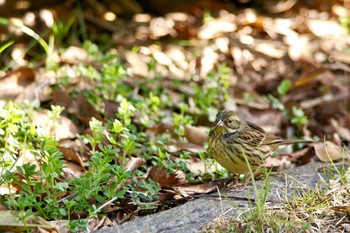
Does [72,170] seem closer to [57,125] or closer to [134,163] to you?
[134,163]

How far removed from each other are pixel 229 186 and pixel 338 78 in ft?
9.06

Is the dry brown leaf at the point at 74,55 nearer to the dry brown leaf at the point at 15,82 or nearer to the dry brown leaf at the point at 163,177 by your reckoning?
the dry brown leaf at the point at 15,82

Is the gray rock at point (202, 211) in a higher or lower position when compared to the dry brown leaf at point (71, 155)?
lower

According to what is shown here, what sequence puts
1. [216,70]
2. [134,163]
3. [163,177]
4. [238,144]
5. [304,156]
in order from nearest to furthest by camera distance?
[163,177] → [134,163] → [238,144] → [304,156] → [216,70]

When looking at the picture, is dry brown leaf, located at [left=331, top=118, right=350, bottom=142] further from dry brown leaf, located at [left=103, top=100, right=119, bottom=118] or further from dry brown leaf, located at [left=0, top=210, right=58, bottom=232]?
dry brown leaf, located at [left=0, top=210, right=58, bottom=232]

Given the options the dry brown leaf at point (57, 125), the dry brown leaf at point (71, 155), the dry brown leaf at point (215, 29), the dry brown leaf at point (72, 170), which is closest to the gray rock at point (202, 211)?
the dry brown leaf at point (72, 170)

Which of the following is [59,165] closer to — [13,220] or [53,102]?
[13,220]

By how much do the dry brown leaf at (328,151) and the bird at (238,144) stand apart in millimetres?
226

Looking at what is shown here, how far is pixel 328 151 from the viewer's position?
5527 millimetres

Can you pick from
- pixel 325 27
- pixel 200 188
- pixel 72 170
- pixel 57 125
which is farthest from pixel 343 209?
pixel 325 27

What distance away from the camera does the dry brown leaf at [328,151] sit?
5430 millimetres

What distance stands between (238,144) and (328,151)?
0.82 metres

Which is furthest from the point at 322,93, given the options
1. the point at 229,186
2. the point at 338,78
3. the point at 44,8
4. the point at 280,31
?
the point at 44,8

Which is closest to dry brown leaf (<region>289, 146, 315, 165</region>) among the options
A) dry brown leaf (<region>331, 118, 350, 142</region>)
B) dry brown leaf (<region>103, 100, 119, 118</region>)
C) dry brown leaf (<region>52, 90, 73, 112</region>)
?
dry brown leaf (<region>331, 118, 350, 142</region>)
